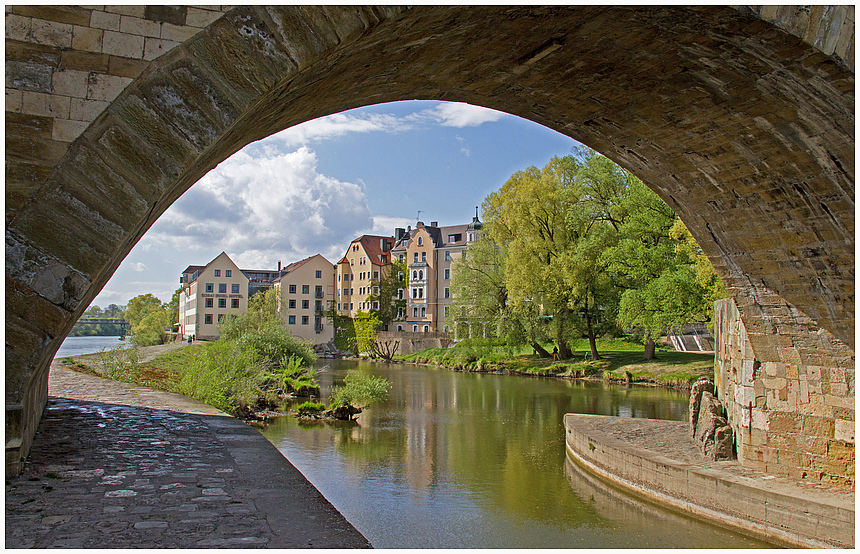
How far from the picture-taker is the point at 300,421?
15.8 meters

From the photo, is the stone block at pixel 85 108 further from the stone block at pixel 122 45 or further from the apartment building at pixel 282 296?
the apartment building at pixel 282 296

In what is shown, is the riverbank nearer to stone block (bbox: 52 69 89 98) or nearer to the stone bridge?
the stone bridge

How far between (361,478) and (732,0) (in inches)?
354

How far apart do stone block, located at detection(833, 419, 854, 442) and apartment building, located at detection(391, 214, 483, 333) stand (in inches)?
1643

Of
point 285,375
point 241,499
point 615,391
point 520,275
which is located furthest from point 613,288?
point 241,499

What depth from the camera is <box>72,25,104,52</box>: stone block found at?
3.18 metres

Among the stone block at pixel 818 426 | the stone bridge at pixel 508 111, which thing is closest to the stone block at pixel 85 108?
the stone bridge at pixel 508 111

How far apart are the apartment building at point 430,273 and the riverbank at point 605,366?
14487 mm

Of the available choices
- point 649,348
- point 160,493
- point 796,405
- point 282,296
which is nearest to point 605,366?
point 649,348

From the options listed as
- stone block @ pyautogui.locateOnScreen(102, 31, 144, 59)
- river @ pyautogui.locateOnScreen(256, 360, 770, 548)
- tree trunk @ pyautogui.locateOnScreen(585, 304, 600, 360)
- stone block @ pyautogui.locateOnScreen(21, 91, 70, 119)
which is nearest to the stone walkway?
river @ pyautogui.locateOnScreen(256, 360, 770, 548)

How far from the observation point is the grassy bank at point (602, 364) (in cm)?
2359

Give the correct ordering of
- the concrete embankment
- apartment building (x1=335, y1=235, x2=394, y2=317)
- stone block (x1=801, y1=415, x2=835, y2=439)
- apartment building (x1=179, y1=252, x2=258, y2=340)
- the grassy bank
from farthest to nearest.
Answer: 1. apartment building (x1=335, y1=235, x2=394, y2=317)
2. apartment building (x1=179, y1=252, x2=258, y2=340)
3. the grassy bank
4. stone block (x1=801, y1=415, x2=835, y2=439)
5. the concrete embankment

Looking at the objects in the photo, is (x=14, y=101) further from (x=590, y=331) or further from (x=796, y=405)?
→ (x=590, y=331)

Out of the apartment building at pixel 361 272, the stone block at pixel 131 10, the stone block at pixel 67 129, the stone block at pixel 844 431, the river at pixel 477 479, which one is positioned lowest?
the river at pixel 477 479
